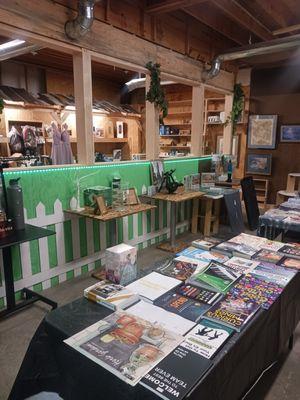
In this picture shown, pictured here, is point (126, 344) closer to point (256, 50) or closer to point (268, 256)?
point (268, 256)

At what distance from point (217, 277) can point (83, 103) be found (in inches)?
89.9

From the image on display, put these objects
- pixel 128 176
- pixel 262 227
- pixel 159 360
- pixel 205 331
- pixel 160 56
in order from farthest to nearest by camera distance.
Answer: pixel 160 56 → pixel 128 176 → pixel 262 227 → pixel 205 331 → pixel 159 360

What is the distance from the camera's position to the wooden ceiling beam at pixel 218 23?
13.3 feet

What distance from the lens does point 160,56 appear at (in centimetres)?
397

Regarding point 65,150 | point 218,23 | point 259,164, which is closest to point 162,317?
point 65,150

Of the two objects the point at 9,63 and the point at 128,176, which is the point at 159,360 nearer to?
the point at 128,176

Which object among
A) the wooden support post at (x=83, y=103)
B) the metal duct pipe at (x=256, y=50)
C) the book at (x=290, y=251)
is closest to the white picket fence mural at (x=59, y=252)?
the wooden support post at (x=83, y=103)

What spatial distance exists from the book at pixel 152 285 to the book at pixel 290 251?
81 cm

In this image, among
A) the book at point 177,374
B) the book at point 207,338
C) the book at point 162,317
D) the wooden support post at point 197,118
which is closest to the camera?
the book at point 177,374

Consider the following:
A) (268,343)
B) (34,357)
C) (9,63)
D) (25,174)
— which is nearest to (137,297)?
(34,357)

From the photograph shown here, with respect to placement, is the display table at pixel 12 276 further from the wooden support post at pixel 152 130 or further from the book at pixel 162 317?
the wooden support post at pixel 152 130

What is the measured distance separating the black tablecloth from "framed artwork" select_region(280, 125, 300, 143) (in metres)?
4.96

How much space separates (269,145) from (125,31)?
12.3ft

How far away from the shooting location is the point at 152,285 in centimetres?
151
